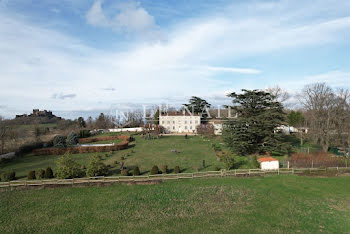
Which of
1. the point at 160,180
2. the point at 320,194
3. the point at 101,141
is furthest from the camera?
the point at 101,141

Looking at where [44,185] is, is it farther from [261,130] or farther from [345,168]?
[345,168]

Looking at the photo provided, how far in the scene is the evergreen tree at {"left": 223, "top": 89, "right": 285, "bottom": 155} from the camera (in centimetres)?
2645

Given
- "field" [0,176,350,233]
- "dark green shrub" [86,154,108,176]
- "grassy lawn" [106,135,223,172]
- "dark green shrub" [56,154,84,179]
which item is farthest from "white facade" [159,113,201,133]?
"field" [0,176,350,233]

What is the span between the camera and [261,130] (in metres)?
26.7

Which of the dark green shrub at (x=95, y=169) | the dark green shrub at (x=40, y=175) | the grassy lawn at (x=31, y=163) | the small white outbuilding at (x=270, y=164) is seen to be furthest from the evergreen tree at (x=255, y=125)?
the dark green shrub at (x=40, y=175)

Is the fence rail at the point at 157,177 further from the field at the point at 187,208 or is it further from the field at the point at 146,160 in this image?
the field at the point at 146,160

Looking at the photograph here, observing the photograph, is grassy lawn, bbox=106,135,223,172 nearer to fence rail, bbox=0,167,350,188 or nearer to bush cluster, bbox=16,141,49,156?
fence rail, bbox=0,167,350,188

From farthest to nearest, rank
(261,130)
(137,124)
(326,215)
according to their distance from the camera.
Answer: (137,124), (261,130), (326,215)

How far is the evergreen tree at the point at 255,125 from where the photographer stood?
2645 cm

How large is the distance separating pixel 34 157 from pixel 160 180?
2400 centimetres

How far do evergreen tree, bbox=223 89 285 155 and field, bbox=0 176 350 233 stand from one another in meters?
8.06

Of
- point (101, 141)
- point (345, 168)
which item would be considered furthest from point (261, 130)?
point (101, 141)

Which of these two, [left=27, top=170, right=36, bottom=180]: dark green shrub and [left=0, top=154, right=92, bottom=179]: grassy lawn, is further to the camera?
[left=0, top=154, right=92, bottom=179]: grassy lawn

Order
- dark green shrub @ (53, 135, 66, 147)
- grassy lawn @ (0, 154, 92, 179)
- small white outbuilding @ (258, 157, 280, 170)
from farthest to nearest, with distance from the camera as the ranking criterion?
dark green shrub @ (53, 135, 66, 147)
grassy lawn @ (0, 154, 92, 179)
small white outbuilding @ (258, 157, 280, 170)
